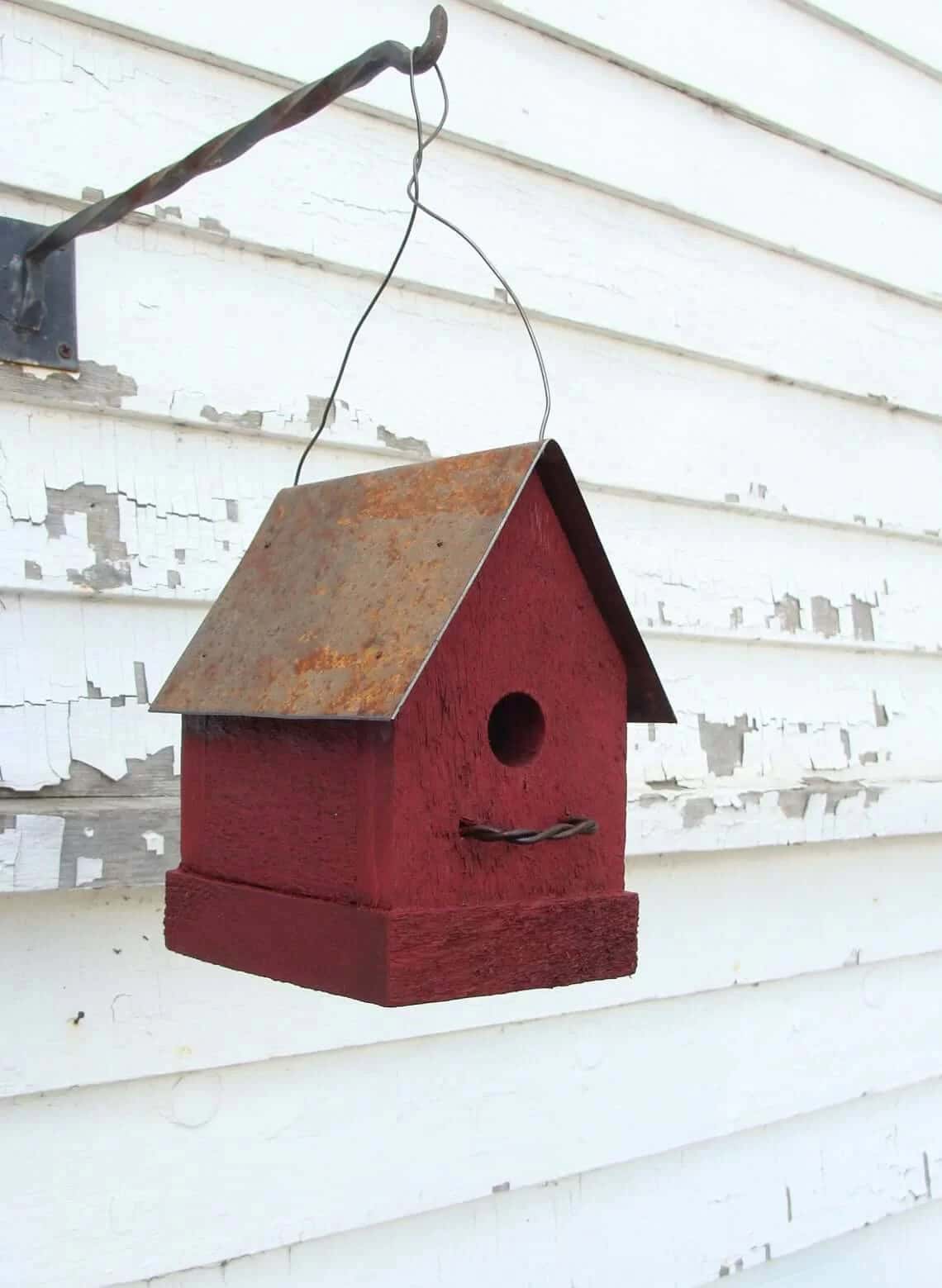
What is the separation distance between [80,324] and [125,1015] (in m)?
0.80

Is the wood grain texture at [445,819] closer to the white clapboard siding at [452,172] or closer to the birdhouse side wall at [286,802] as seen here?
the birdhouse side wall at [286,802]

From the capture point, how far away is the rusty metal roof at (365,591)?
1135 mm

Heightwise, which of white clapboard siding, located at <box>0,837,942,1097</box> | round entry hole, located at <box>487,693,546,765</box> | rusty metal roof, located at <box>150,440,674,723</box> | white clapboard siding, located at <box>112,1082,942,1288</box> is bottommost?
white clapboard siding, located at <box>112,1082,942,1288</box>

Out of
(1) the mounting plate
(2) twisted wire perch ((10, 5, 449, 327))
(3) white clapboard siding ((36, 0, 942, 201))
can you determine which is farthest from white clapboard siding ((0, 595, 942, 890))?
(3) white clapboard siding ((36, 0, 942, 201))

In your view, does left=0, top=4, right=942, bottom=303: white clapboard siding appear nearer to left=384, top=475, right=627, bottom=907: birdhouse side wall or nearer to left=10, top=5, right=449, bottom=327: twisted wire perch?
left=10, top=5, right=449, bottom=327: twisted wire perch

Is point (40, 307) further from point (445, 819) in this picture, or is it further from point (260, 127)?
point (445, 819)

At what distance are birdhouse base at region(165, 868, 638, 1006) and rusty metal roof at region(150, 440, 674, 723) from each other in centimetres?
17

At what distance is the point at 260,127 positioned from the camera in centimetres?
124

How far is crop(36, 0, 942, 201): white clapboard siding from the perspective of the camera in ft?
6.00

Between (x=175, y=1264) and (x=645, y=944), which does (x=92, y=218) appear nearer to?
(x=175, y=1264)

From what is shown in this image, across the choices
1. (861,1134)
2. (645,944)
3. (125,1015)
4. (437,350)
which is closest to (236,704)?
(125,1015)

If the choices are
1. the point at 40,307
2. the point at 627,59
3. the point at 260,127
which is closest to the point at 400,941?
the point at 260,127

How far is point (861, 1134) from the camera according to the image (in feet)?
8.65

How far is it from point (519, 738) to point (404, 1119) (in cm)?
85
